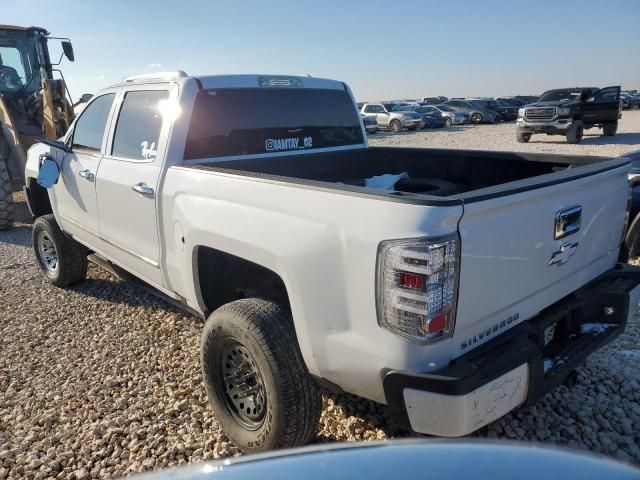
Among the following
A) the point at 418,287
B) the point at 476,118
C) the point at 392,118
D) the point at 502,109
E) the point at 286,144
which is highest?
the point at 286,144

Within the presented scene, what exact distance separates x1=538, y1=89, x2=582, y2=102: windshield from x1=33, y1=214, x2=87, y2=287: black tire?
1892 centimetres

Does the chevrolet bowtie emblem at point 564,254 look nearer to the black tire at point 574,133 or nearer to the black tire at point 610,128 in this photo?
the black tire at point 574,133

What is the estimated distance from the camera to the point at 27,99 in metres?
9.61

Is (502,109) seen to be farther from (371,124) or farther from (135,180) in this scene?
(135,180)

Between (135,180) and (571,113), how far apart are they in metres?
18.6

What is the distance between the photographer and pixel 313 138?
13.9 feet

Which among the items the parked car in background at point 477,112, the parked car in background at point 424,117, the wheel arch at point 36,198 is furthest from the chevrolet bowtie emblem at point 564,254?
the parked car in background at point 477,112

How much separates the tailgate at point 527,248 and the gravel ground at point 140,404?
82cm

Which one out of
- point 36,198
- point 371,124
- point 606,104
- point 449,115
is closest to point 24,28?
point 36,198

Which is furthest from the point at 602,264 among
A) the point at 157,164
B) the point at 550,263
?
the point at 157,164

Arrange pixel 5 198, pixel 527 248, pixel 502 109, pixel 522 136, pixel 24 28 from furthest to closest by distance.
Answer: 1. pixel 502 109
2. pixel 522 136
3. pixel 24 28
4. pixel 5 198
5. pixel 527 248

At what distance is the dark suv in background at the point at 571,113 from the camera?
18.6 metres

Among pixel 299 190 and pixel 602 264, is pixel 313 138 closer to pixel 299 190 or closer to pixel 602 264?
pixel 299 190

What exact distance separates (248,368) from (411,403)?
978 mm
